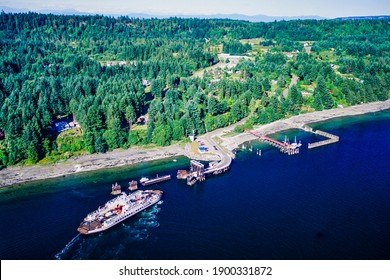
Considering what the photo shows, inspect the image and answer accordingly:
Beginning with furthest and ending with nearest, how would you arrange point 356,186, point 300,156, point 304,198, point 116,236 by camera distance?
point 300,156 < point 356,186 < point 304,198 < point 116,236

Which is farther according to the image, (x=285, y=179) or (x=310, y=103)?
(x=310, y=103)

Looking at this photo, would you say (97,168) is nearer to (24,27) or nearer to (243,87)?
(243,87)

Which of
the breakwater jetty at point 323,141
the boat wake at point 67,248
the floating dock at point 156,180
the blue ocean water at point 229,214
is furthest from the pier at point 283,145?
the boat wake at point 67,248

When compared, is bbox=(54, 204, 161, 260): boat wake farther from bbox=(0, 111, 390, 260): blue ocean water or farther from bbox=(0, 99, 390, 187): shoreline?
bbox=(0, 99, 390, 187): shoreline

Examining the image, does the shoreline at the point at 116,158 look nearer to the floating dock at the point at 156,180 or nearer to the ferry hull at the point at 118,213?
the floating dock at the point at 156,180

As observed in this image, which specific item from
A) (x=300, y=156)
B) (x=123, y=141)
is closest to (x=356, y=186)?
(x=300, y=156)

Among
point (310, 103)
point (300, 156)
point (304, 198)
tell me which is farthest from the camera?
point (310, 103)

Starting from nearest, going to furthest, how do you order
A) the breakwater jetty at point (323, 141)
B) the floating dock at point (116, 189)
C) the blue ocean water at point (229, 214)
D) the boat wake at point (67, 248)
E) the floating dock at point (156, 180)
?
the boat wake at point (67, 248) → the blue ocean water at point (229, 214) → the floating dock at point (116, 189) → the floating dock at point (156, 180) → the breakwater jetty at point (323, 141)
